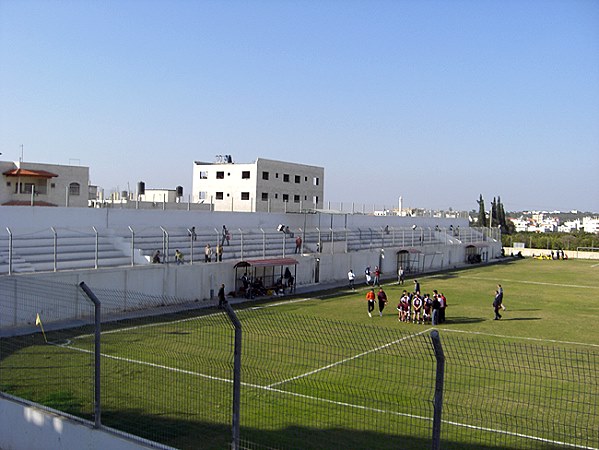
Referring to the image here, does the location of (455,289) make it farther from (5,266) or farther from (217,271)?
(5,266)

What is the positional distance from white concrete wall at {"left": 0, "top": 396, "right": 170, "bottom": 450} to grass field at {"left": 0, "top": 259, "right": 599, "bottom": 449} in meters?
1.44

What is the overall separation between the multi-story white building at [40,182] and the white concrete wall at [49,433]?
42246 mm

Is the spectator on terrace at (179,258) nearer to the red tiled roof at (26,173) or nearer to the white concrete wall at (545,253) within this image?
the red tiled roof at (26,173)

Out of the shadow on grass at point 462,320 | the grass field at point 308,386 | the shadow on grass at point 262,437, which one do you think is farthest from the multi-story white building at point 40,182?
the shadow on grass at point 262,437

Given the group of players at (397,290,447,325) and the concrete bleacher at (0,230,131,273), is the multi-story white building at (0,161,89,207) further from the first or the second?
the group of players at (397,290,447,325)

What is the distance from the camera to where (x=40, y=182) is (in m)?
50.7

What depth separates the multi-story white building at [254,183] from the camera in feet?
206

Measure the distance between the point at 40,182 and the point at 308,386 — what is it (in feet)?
145

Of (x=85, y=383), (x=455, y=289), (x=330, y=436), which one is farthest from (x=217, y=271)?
(x=330, y=436)

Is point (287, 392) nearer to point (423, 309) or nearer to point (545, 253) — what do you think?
point (423, 309)

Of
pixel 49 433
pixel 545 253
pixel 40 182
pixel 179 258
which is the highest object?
pixel 40 182

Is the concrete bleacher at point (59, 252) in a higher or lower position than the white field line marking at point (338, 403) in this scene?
higher

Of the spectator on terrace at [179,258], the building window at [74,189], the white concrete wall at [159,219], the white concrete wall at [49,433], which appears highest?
the building window at [74,189]

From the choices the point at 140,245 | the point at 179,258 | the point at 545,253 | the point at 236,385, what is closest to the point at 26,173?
the point at 140,245
